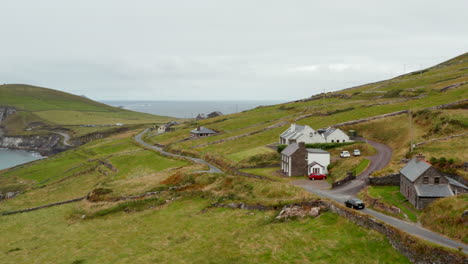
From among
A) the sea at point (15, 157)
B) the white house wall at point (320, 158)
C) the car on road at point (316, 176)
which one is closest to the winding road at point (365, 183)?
the car on road at point (316, 176)

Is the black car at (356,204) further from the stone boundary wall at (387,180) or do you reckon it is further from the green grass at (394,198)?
the stone boundary wall at (387,180)

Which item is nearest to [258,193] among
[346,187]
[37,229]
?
[346,187]

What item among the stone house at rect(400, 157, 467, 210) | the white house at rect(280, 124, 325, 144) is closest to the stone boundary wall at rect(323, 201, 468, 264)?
the stone house at rect(400, 157, 467, 210)

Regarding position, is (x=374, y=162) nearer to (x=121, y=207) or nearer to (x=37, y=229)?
(x=121, y=207)

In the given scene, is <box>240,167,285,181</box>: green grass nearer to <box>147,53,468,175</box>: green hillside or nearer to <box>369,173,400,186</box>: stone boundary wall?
<box>147,53,468,175</box>: green hillside

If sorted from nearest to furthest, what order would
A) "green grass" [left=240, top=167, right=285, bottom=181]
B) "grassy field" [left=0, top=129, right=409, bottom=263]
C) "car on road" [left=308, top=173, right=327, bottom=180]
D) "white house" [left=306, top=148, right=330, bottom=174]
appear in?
"grassy field" [left=0, top=129, right=409, bottom=263]
"car on road" [left=308, top=173, right=327, bottom=180]
"green grass" [left=240, top=167, right=285, bottom=181]
"white house" [left=306, top=148, right=330, bottom=174]
